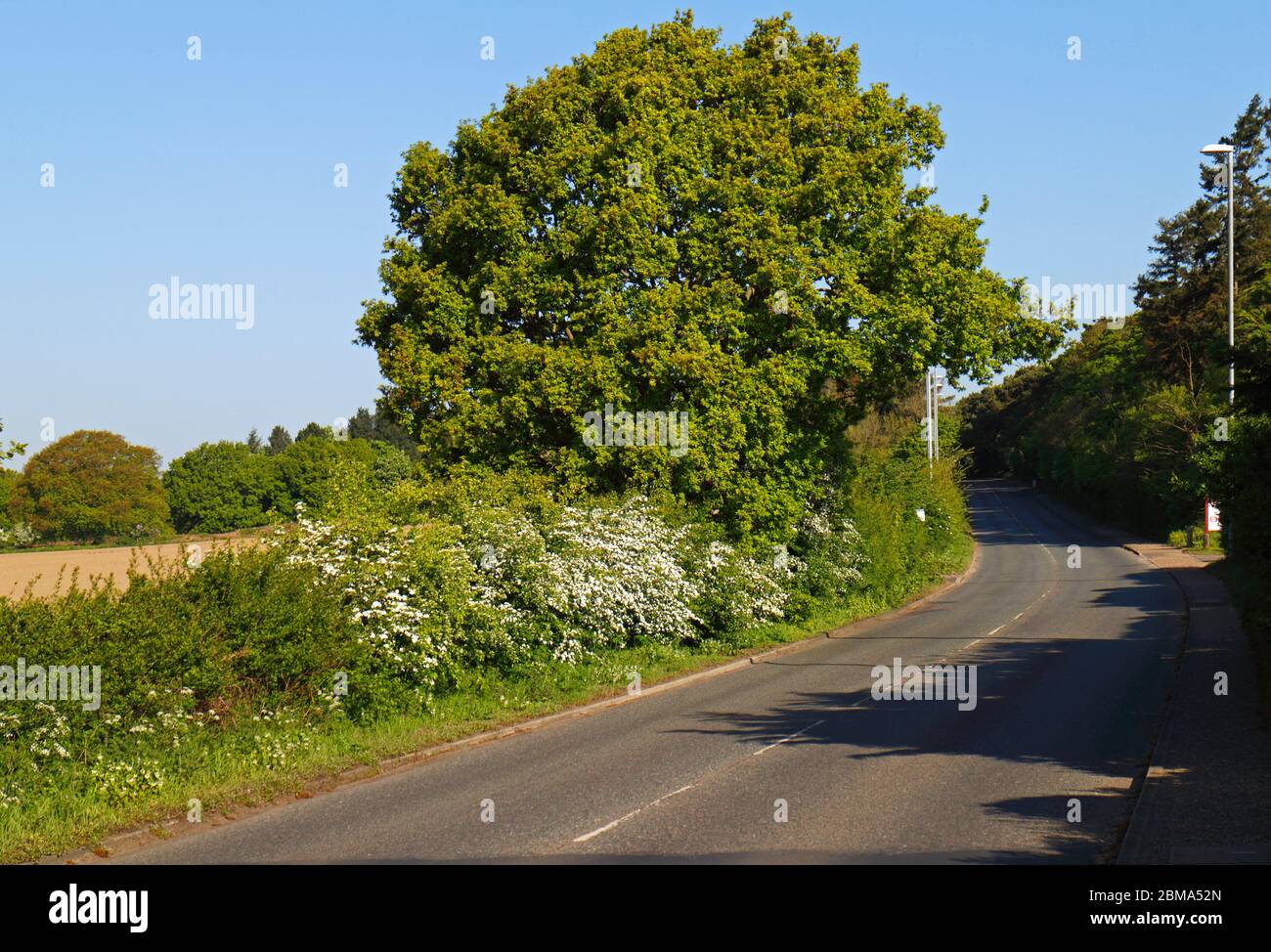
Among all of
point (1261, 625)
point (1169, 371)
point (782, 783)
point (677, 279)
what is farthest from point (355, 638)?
point (1169, 371)

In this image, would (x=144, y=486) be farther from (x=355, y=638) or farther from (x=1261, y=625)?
(x=1261, y=625)

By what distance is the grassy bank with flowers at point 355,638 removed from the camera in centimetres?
1072

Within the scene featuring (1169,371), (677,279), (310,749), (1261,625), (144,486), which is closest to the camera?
(310,749)

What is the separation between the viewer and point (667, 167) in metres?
26.5

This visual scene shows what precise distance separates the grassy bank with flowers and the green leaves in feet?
6.89

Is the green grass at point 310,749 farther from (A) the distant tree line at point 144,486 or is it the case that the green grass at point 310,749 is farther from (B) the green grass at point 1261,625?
(B) the green grass at point 1261,625

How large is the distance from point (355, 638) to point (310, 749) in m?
2.26

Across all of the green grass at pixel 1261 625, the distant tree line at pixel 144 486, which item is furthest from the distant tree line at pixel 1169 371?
the distant tree line at pixel 144 486

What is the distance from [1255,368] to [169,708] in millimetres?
12413

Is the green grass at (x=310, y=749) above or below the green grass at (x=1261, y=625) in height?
below

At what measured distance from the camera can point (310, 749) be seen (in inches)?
508

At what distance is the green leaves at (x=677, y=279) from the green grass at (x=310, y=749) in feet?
A: 18.7

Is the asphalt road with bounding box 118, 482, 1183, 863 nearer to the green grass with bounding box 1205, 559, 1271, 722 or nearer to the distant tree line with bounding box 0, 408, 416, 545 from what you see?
the green grass with bounding box 1205, 559, 1271, 722
